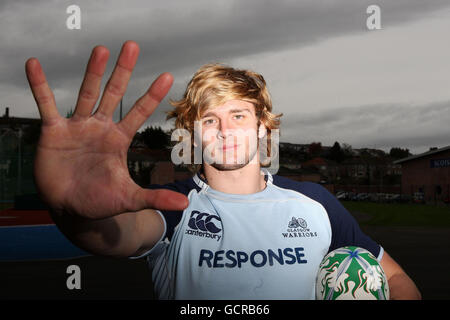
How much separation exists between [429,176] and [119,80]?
205 ft

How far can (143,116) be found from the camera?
2467 millimetres

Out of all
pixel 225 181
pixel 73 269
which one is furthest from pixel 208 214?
pixel 73 269

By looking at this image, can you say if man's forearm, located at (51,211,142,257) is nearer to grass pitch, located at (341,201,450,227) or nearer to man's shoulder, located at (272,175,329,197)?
man's shoulder, located at (272,175,329,197)

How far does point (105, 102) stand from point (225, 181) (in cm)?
127

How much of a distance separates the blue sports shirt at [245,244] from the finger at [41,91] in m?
1.09

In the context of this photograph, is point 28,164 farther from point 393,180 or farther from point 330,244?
point 393,180

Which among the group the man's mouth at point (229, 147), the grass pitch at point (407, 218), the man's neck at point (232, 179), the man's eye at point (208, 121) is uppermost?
the man's eye at point (208, 121)

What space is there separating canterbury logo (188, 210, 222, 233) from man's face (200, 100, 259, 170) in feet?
1.11

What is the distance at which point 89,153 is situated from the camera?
2375mm

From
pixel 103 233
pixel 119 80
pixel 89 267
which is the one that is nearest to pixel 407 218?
pixel 89 267

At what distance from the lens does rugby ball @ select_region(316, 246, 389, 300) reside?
3.33 meters

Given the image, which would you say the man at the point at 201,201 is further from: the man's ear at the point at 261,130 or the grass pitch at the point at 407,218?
the grass pitch at the point at 407,218

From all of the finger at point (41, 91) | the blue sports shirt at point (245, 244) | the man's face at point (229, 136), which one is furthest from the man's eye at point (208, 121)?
the finger at point (41, 91)

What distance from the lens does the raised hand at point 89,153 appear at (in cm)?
229
